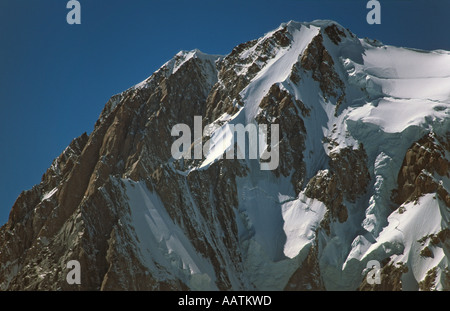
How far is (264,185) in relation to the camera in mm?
158750

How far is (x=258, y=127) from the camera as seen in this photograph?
6501 inches

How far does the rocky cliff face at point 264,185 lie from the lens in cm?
14350

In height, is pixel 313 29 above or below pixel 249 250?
above

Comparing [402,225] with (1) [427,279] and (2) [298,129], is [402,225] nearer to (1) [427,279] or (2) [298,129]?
(1) [427,279]

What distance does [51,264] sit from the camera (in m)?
143

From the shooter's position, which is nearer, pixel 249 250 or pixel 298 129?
pixel 249 250

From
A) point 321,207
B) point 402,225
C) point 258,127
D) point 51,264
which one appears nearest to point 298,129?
point 258,127

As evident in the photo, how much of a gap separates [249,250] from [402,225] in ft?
79.5

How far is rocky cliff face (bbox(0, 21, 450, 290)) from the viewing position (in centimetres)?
14350

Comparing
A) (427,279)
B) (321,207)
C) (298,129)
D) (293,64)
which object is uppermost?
(293,64)
